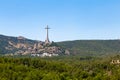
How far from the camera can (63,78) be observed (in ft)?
625

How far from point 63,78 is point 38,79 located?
48.7 feet

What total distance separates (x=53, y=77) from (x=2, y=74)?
30366 millimetres

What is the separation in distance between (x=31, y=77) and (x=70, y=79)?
25.7 meters

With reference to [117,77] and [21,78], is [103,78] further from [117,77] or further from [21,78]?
[21,78]

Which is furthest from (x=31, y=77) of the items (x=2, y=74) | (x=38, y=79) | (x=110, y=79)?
(x=110, y=79)

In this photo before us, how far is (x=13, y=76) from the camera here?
19412 centimetres

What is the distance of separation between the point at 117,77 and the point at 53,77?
37137mm

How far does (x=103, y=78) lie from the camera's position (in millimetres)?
182000

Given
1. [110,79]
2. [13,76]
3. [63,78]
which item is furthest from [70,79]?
[13,76]

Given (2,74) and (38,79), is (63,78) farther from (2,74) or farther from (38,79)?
(2,74)

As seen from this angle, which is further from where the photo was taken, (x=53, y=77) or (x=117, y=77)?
(x=53, y=77)

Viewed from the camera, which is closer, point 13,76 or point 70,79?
point 70,79

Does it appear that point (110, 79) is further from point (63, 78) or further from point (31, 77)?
point (31, 77)

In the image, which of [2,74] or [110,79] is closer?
[110,79]
